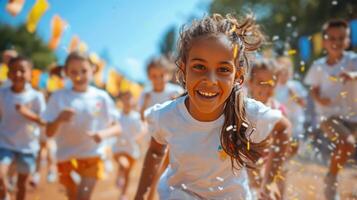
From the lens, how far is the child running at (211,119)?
259 cm

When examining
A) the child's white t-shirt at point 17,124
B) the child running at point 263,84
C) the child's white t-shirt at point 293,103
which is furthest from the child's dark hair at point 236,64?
the child's white t-shirt at point 293,103

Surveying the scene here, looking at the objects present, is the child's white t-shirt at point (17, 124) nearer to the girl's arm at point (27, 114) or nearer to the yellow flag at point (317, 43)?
the girl's arm at point (27, 114)

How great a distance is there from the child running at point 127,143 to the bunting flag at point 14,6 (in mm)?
2730

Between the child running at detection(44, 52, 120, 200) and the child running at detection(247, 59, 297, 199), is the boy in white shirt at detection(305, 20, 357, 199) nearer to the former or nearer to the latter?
the child running at detection(247, 59, 297, 199)

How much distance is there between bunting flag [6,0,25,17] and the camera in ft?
18.3

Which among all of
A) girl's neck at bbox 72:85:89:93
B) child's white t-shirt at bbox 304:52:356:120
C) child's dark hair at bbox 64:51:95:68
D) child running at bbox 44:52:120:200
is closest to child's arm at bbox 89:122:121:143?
child running at bbox 44:52:120:200

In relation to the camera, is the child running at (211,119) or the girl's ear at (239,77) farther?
the girl's ear at (239,77)

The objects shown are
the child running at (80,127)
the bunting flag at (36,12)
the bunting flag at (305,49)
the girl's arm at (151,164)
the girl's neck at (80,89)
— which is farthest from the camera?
the bunting flag at (305,49)

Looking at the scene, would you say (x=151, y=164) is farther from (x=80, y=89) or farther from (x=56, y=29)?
(x=56, y=29)

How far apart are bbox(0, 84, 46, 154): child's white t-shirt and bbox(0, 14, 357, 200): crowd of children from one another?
0.5 inches

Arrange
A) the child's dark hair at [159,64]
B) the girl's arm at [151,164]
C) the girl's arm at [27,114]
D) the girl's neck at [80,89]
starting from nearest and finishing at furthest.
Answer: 1. the girl's arm at [151,164]
2. the girl's neck at [80,89]
3. the girl's arm at [27,114]
4. the child's dark hair at [159,64]

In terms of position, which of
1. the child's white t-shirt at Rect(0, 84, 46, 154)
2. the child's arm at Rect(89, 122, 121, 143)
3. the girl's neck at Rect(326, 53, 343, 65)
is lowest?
the child's white t-shirt at Rect(0, 84, 46, 154)

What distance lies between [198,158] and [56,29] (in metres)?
5.06

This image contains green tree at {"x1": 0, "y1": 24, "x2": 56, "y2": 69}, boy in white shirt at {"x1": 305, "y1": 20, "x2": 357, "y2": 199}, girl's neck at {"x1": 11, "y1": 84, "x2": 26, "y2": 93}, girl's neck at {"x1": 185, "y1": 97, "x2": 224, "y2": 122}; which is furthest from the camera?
green tree at {"x1": 0, "y1": 24, "x2": 56, "y2": 69}
